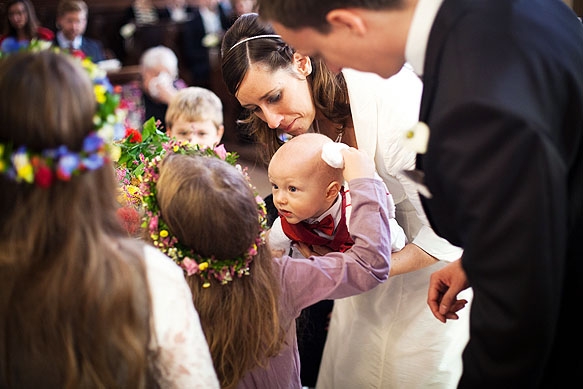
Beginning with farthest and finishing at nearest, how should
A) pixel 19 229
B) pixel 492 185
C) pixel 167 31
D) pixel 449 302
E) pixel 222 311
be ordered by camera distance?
pixel 167 31
pixel 449 302
pixel 222 311
pixel 19 229
pixel 492 185

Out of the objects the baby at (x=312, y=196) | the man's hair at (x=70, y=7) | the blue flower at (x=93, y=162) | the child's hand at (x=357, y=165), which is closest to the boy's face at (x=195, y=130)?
the baby at (x=312, y=196)

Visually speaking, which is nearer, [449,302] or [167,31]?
[449,302]

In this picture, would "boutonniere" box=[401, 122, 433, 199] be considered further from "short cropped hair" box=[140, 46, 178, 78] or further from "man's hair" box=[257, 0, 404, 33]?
"short cropped hair" box=[140, 46, 178, 78]

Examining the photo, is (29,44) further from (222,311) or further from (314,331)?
(314,331)

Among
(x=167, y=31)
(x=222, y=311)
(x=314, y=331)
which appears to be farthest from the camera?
(x=167, y=31)

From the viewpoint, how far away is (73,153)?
1105 mm

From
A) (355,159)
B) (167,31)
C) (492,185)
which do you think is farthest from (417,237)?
(167,31)

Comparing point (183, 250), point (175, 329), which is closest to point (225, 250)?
point (183, 250)

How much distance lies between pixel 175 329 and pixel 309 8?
2.27 ft

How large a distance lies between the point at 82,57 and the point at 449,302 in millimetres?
1147

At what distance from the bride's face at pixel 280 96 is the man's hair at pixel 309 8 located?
972 mm

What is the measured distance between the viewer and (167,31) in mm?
8984

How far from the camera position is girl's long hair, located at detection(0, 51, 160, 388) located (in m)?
1.09

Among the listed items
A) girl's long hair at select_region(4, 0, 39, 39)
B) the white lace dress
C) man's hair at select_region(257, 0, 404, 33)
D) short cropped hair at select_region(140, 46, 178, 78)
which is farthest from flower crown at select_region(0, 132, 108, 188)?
girl's long hair at select_region(4, 0, 39, 39)
